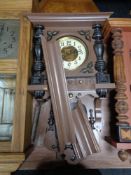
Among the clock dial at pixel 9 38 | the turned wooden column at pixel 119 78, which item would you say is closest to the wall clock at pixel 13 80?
the clock dial at pixel 9 38

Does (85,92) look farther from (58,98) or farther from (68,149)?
(68,149)

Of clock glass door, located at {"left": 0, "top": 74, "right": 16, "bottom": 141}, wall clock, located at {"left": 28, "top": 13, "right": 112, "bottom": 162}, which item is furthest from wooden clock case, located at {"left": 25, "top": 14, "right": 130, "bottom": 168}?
clock glass door, located at {"left": 0, "top": 74, "right": 16, "bottom": 141}

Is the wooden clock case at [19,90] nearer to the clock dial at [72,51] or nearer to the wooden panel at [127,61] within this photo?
the clock dial at [72,51]

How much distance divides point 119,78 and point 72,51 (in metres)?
0.30

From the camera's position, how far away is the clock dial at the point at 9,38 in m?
1.05

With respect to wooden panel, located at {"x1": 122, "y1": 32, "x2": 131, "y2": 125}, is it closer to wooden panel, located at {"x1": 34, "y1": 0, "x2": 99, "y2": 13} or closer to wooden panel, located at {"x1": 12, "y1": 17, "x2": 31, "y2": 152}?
wooden panel, located at {"x1": 34, "y1": 0, "x2": 99, "y2": 13}

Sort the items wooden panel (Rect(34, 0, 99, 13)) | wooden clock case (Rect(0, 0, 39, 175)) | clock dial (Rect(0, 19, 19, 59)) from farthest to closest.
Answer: wooden panel (Rect(34, 0, 99, 13)) < clock dial (Rect(0, 19, 19, 59)) < wooden clock case (Rect(0, 0, 39, 175))

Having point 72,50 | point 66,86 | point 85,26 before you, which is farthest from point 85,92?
point 85,26

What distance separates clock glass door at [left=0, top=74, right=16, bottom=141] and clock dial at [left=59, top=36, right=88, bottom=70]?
0.29m

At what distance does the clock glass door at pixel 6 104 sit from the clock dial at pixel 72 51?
29cm

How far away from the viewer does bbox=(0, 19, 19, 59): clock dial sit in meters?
1.05

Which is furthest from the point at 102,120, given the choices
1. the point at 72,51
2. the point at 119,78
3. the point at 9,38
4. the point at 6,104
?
the point at 9,38

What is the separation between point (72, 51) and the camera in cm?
112

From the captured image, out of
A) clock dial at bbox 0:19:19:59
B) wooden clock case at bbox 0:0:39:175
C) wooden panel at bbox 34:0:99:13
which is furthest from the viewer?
wooden panel at bbox 34:0:99:13
